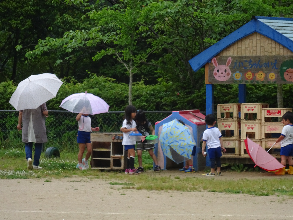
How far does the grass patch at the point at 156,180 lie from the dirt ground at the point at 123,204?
34 cm

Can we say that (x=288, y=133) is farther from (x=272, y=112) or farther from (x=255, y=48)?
(x=255, y=48)

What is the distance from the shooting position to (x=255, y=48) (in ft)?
37.0


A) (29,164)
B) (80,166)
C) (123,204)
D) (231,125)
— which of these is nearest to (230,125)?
(231,125)

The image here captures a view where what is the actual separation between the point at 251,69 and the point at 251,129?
1.28 metres

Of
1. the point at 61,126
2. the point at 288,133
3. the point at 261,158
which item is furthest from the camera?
the point at 61,126

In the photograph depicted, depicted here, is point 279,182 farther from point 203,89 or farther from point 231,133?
point 203,89

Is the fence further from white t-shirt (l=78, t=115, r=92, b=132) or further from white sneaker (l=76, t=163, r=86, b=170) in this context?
white t-shirt (l=78, t=115, r=92, b=132)

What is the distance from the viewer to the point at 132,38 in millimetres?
14328

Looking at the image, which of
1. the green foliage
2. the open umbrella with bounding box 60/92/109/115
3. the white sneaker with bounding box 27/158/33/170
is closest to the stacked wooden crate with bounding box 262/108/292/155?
the green foliage

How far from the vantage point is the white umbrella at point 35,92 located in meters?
11.1

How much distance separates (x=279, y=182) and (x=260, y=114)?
217cm

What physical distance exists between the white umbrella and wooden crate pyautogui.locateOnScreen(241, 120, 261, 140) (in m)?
4.07

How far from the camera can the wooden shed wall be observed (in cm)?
1109

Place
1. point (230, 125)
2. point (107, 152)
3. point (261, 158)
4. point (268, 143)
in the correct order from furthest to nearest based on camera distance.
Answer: point (107, 152)
point (230, 125)
point (268, 143)
point (261, 158)
